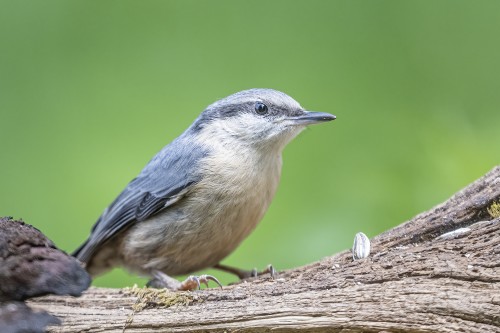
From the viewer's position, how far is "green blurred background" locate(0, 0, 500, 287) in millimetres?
4059

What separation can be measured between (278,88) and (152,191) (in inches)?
46.3

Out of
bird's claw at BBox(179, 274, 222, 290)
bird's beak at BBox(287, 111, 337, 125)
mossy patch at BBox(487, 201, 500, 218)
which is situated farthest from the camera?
bird's beak at BBox(287, 111, 337, 125)

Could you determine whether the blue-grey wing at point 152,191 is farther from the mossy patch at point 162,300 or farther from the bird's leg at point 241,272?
the mossy patch at point 162,300

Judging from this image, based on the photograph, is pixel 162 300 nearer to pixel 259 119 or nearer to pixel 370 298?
pixel 370 298

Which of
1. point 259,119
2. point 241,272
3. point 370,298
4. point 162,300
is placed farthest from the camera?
point 241,272

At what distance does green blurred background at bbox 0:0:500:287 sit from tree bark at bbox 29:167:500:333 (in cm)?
120

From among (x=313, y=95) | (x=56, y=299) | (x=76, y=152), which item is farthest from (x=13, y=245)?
(x=313, y=95)

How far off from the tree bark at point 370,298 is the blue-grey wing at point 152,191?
745 mm

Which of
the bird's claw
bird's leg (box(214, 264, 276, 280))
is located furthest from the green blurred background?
the bird's claw

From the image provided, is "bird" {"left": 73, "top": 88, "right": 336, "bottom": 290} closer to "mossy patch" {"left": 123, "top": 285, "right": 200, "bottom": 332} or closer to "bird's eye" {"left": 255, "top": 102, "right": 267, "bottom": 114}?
"bird's eye" {"left": 255, "top": 102, "right": 267, "bottom": 114}

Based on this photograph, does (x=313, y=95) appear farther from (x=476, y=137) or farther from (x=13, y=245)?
(x=13, y=245)

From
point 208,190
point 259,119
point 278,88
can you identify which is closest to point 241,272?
point 208,190

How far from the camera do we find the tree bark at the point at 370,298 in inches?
90.2

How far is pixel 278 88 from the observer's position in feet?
14.3
